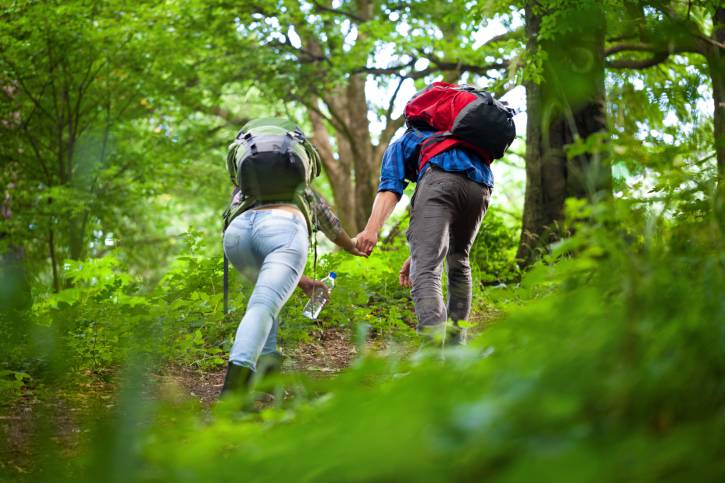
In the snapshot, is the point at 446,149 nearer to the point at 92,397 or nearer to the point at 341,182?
the point at 92,397

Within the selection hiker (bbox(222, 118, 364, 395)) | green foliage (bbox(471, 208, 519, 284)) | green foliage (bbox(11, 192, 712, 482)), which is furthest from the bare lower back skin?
green foliage (bbox(471, 208, 519, 284))

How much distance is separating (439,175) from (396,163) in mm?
352

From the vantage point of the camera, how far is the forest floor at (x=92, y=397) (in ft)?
3.78

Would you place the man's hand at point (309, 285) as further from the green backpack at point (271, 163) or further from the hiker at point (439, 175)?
the green backpack at point (271, 163)

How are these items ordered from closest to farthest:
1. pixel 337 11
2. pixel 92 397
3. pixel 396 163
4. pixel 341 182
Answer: pixel 92 397 → pixel 396 163 → pixel 337 11 → pixel 341 182

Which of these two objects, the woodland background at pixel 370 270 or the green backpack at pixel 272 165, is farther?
the green backpack at pixel 272 165

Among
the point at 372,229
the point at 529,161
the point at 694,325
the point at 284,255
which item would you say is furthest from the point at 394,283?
the point at 694,325

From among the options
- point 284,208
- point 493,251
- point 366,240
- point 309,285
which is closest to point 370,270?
point 493,251

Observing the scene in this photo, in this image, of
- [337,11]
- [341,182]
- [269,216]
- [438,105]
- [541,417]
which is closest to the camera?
[541,417]

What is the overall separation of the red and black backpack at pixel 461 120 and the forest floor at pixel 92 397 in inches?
41.5

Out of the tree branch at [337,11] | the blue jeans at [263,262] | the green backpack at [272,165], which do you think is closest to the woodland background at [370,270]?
the tree branch at [337,11]

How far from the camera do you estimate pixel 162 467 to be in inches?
45.0

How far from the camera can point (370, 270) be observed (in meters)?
8.91

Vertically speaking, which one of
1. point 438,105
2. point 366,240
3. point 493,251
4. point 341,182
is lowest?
point 366,240
